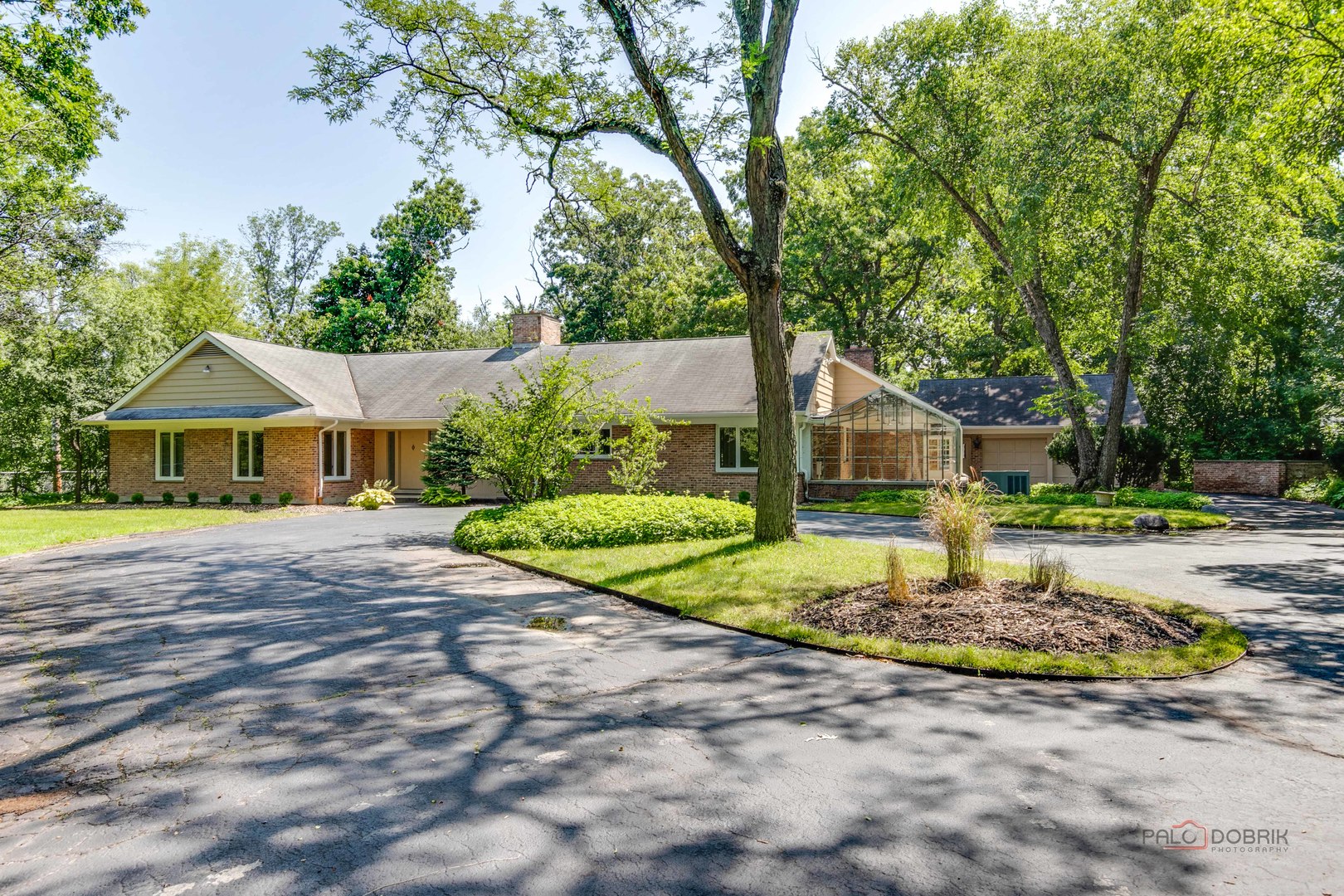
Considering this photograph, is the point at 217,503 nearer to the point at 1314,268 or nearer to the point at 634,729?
the point at 634,729

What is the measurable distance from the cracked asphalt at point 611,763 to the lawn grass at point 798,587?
31cm

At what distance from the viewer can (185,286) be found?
40375 millimetres

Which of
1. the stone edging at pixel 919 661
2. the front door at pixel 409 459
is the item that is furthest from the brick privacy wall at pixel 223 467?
the stone edging at pixel 919 661

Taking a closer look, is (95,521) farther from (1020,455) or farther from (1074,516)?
(1020,455)

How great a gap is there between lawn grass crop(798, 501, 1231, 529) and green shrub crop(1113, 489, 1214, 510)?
1.97ft

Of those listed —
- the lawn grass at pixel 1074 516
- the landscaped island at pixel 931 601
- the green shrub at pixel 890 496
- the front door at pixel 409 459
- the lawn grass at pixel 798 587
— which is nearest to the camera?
the lawn grass at pixel 798 587

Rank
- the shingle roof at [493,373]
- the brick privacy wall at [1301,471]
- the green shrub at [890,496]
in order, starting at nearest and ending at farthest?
the green shrub at [890,496]
the shingle roof at [493,373]
the brick privacy wall at [1301,471]

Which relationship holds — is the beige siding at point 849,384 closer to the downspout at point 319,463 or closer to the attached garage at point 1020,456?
the attached garage at point 1020,456

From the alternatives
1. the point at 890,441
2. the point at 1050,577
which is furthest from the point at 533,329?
the point at 1050,577

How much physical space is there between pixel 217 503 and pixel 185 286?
24083mm

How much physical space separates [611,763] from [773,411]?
755 cm

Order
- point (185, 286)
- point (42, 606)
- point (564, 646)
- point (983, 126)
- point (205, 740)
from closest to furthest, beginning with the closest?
point (205, 740)
point (564, 646)
point (42, 606)
point (983, 126)
point (185, 286)

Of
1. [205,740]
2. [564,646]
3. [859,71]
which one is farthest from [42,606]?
[859,71]

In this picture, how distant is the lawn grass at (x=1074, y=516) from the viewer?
16.1 m
